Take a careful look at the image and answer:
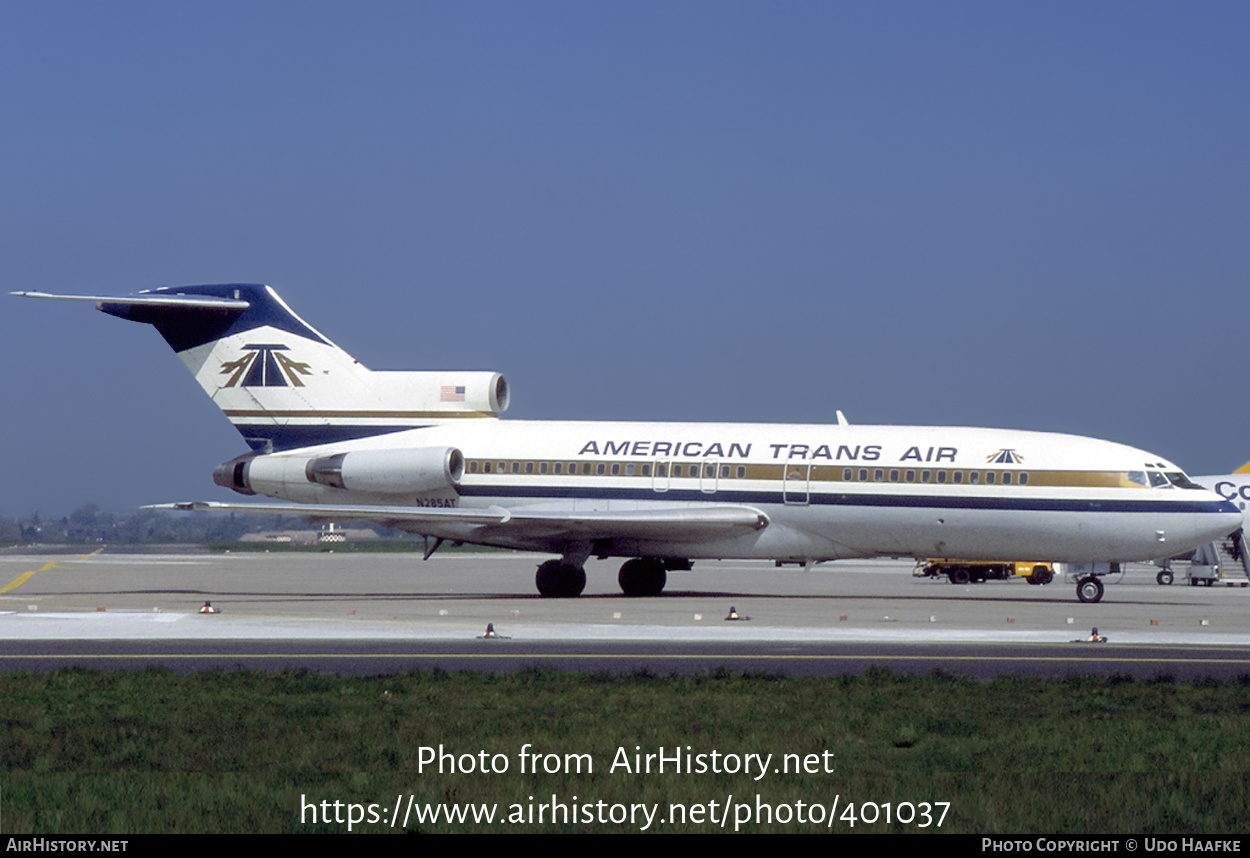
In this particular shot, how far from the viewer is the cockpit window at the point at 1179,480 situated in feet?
107

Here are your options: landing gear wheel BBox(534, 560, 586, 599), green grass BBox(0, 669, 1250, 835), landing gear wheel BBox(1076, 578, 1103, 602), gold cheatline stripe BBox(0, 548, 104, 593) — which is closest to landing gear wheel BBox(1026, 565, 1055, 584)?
landing gear wheel BBox(1076, 578, 1103, 602)

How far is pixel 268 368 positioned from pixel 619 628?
16.8m

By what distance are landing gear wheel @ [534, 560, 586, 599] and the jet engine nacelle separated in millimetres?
3151

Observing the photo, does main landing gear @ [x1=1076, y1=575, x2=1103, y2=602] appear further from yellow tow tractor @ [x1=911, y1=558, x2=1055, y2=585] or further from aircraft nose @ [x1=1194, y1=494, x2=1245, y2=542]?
yellow tow tractor @ [x1=911, y1=558, x2=1055, y2=585]

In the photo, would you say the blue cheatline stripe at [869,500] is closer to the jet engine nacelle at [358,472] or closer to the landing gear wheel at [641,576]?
the jet engine nacelle at [358,472]

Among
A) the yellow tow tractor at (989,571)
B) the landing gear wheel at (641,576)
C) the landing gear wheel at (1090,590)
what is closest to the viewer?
the landing gear wheel at (1090,590)

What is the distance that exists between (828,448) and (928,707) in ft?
66.2

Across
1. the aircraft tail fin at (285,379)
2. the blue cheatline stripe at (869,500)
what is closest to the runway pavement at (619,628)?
the blue cheatline stripe at (869,500)

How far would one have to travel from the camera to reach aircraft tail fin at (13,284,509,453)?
38.5m

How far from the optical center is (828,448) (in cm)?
3459

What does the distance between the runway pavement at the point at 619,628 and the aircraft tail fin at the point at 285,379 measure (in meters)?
4.31
